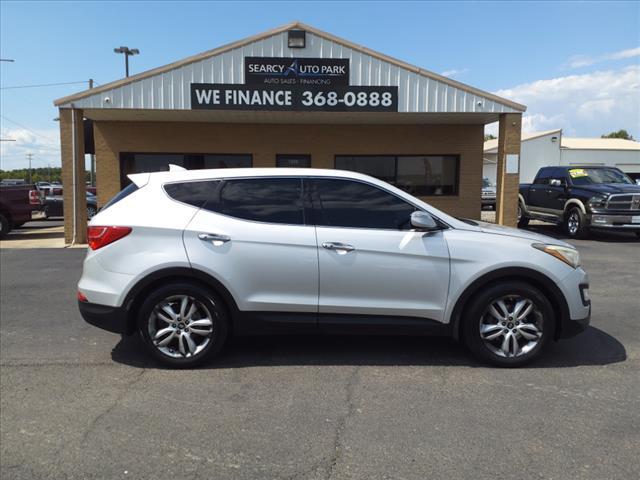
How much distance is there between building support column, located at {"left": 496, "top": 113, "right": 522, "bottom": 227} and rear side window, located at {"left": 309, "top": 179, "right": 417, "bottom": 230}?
35.5 feet

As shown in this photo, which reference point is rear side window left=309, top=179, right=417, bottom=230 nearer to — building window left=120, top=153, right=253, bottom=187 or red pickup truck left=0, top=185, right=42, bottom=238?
building window left=120, top=153, right=253, bottom=187

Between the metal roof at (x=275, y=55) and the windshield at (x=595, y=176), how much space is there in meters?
3.73

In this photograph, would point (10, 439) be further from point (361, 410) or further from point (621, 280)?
point (621, 280)

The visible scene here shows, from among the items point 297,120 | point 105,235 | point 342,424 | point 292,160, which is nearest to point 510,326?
point 342,424

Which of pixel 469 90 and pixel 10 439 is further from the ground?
pixel 469 90

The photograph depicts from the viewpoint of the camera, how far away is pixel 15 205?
16.1m

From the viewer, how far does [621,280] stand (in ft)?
28.2

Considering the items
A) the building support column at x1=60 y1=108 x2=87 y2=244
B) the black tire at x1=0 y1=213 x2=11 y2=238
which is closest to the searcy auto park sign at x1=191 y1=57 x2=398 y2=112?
the building support column at x1=60 y1=108 x2=87 y2=244

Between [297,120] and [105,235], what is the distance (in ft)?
39.5

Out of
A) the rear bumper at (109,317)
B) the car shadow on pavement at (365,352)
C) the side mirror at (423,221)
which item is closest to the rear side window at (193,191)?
the rear bumper at (109,317)

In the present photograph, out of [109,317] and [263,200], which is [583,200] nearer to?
[263,200]

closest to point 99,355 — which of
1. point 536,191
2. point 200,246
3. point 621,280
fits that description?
point 200,246

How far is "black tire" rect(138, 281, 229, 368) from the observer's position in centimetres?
446

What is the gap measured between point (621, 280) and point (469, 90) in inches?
270
